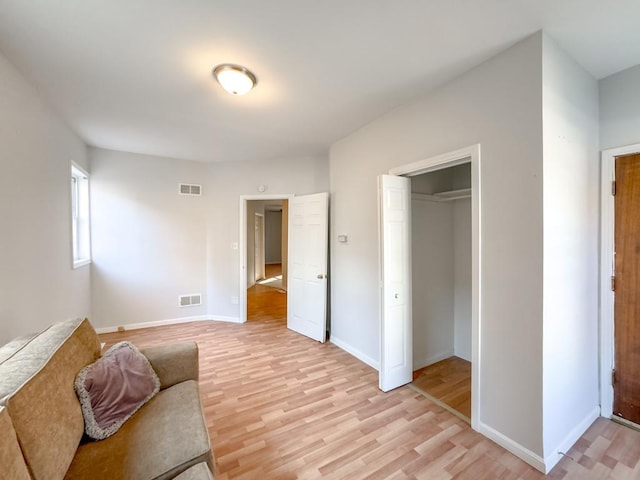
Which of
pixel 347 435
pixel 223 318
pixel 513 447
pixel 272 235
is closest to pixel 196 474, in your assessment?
pixel 347 435

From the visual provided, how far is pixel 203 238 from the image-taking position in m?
4.65

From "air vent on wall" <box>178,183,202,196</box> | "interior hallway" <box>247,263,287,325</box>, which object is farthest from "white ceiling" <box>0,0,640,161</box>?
"interior hallway" <box>247,263,287,325</box>

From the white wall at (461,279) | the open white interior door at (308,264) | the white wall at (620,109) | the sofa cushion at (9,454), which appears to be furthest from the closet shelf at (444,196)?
the sofa cushion at (9,454)

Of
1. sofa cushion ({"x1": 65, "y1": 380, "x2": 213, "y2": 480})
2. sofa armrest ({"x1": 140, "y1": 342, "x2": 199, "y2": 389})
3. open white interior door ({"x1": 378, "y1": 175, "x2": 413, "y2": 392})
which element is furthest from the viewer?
open white interior door ({"x1": 378, "y1": 175, "x2": 413, "y2": 392})

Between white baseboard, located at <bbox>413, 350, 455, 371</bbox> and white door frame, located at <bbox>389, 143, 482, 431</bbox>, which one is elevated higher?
white door frame, located at <bbox>389, 143, 482, 431</bbox>

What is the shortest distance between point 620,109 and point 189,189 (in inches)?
198

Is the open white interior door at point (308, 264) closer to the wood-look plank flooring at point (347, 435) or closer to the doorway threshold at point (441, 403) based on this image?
the wood-look plank flooring at point (347, 435)

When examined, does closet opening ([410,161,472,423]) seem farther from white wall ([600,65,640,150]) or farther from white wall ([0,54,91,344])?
white wall ([0,54,91,344])

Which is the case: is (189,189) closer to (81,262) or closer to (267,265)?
(81,262)

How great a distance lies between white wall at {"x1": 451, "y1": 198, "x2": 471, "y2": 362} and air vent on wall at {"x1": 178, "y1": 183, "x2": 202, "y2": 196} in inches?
152

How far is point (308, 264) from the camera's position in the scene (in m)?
4.01

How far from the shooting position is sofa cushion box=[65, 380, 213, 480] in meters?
1.17

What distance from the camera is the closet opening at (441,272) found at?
304cm

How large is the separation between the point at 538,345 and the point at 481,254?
0.64m
